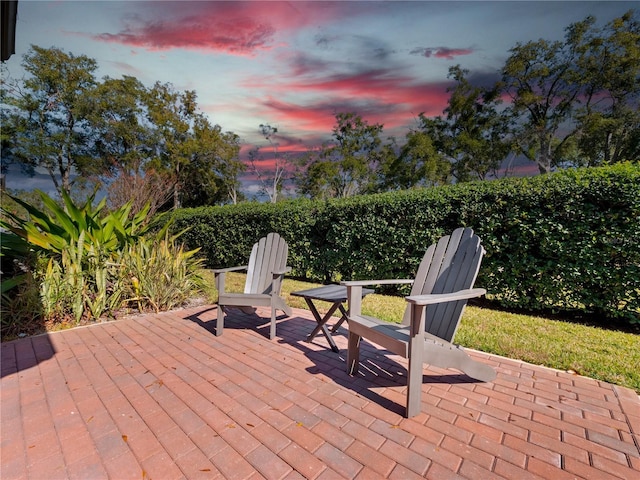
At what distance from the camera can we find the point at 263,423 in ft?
6.23

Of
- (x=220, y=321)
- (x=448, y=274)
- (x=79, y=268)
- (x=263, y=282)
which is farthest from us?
(x=79, y=268)

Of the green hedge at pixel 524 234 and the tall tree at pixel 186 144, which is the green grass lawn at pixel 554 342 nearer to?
the green hedge at pixel 524 234

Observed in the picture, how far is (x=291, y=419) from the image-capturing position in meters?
1.94

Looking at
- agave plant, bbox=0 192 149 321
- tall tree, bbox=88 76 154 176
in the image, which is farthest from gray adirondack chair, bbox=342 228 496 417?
tall tree, bbox=88 76 154 176

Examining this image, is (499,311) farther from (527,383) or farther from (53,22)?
(53,22)

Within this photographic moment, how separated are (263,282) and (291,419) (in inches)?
85.4

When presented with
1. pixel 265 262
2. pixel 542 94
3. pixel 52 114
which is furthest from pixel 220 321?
pixel 52 114

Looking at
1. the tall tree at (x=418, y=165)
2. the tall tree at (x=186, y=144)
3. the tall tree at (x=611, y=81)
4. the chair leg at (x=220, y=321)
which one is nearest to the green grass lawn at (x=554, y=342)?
the chair leg at (x=220, y=321)

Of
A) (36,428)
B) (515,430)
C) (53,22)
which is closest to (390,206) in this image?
(515,430)

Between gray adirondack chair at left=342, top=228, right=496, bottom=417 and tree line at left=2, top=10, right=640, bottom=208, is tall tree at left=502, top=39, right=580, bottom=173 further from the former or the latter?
gray adirondack chair at left=342, top=228, right=496, bottom=417

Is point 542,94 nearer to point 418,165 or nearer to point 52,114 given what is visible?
point 418,165

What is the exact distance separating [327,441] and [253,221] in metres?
7.17

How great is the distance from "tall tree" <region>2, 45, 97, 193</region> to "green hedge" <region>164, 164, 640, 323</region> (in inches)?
928

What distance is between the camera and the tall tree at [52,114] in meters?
20.7
